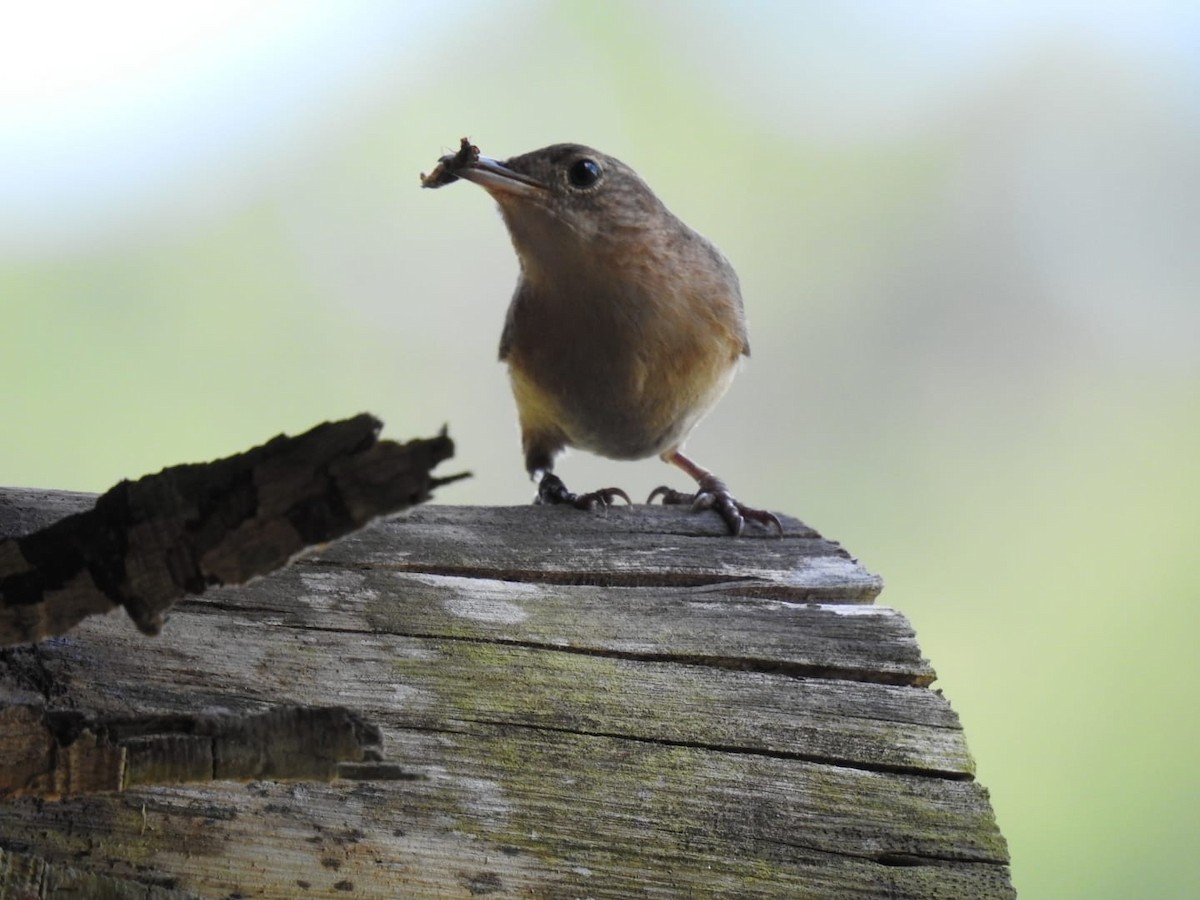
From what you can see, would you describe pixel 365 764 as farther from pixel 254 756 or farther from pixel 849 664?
pixel 849 664

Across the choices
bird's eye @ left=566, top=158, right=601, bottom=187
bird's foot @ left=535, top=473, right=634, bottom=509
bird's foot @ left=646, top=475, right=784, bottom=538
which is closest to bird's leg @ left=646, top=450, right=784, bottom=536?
bird's foot @ left=646, top=475, right=784, bottom=538

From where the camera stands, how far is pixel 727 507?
307 cm

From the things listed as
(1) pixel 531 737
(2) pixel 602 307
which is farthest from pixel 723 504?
(1) pixel 531 737

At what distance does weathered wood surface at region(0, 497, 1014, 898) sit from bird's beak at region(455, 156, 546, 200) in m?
1.38

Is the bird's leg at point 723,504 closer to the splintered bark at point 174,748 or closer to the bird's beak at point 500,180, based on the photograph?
the bird's beak at point 500,180

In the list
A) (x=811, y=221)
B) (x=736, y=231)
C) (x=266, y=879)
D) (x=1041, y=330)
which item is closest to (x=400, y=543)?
(x=266, y=879)

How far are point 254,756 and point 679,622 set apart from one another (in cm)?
115

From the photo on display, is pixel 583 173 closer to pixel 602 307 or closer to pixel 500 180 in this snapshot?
pixel 500 180

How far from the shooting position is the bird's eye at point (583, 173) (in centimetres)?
377

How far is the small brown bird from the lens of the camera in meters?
3.70

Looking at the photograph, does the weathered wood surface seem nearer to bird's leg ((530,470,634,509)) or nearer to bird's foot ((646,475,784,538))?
bird's foot ((646,475,784,538))

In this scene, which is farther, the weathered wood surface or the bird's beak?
the bird's beak

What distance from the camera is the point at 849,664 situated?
2.33 meters

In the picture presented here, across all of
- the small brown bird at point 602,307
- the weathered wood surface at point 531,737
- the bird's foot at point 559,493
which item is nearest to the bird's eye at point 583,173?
the small brown bird at point 602,307
